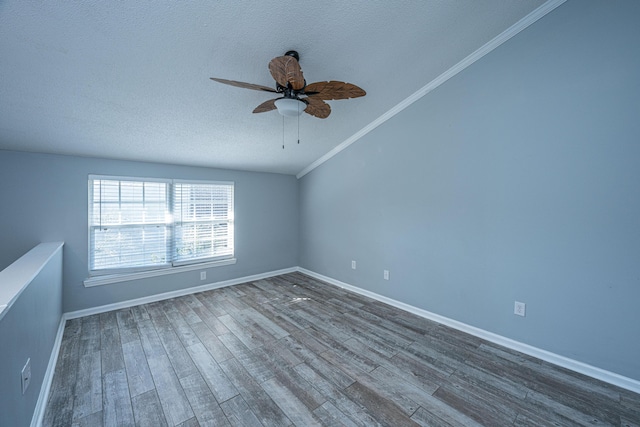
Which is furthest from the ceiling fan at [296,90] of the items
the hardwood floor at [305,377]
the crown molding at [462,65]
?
the hardwood floor at [305,377]

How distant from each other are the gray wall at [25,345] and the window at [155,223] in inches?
45.4

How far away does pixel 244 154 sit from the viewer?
3730mm

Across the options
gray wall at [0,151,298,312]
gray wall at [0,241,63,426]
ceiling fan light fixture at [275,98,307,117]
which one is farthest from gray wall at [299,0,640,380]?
gray wall at [0,241,63,426]

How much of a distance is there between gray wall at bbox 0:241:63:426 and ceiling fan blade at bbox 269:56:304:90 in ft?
6.08

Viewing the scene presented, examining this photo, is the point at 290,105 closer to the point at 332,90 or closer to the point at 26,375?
the point at 332,90

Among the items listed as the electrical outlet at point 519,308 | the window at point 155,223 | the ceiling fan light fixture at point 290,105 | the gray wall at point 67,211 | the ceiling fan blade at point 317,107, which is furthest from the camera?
the window at point 155,223

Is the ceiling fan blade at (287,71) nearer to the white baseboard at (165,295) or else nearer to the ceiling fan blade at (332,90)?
the ceiling fan blade at (332,90)

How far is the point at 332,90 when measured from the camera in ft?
6.08

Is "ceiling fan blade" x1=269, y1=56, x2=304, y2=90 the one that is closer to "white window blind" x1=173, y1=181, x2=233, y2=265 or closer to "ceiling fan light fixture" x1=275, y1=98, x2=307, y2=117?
"ceiling fan light fixture" x1=275, y1=98, x2=307, y2=117

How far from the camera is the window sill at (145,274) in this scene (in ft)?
10.3

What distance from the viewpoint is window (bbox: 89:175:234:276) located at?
3.21m

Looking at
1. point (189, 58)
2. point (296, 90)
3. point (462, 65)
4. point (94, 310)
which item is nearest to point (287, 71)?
point (296, 90)

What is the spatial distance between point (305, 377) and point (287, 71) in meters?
2.29

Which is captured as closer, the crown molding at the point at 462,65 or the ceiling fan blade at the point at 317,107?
the ceiling fan blade at the point at 317,107
